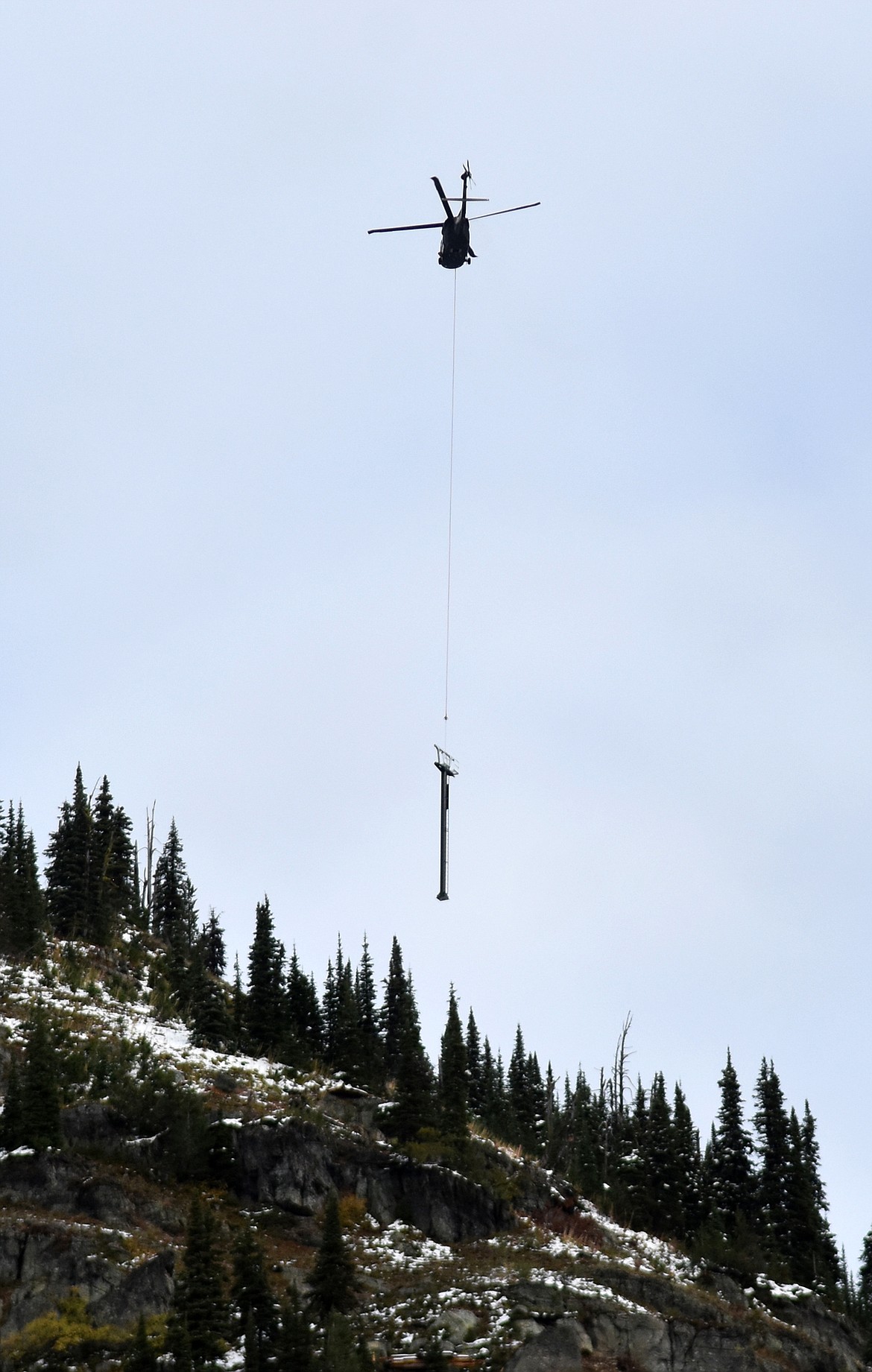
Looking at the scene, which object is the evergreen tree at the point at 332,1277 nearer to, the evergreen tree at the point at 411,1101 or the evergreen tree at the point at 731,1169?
the evergreen tree at the point at 411,1101

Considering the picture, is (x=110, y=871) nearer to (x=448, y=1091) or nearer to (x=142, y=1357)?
(x=448, y=1091)

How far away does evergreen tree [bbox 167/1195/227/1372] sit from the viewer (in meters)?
34.2

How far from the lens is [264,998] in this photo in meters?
64.1

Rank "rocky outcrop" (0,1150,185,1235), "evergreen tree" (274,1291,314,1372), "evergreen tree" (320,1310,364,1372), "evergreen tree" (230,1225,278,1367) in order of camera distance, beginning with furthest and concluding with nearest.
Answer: "rocky outcrop" (0,1150,185,1235) → "evergreen tree" (230,1225,278,1367) → "evergreen tree" (274,1291,314,1372) → "evergreen tree" (320,1310,364,1372)

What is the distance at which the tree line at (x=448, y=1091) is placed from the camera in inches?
2312

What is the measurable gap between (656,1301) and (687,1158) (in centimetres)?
2517

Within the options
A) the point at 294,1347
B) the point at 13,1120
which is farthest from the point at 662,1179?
the point at 294,1347

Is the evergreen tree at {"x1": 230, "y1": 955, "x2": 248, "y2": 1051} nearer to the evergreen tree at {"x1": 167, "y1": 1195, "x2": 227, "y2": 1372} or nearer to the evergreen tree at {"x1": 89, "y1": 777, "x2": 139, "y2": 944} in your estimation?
the evergreen tree at {"x1": 89, "y1": 777, "x2": 139, "y2": 944}

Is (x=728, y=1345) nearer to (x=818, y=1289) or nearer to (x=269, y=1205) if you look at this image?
(x=269, y=1205)

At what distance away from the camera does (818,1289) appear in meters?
60.6

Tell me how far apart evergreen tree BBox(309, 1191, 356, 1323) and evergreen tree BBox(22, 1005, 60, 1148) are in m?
10.1

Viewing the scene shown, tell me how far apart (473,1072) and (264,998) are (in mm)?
28258

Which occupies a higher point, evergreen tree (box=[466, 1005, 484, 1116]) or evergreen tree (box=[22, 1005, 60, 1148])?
evergreen tree (box=[466, 1005, 484, 1116])

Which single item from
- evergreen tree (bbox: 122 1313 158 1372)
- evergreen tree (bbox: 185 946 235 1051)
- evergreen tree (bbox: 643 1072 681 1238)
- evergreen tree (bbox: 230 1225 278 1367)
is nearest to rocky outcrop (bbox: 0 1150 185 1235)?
evergreen tree (bbox: 230 1225 278 1367)
